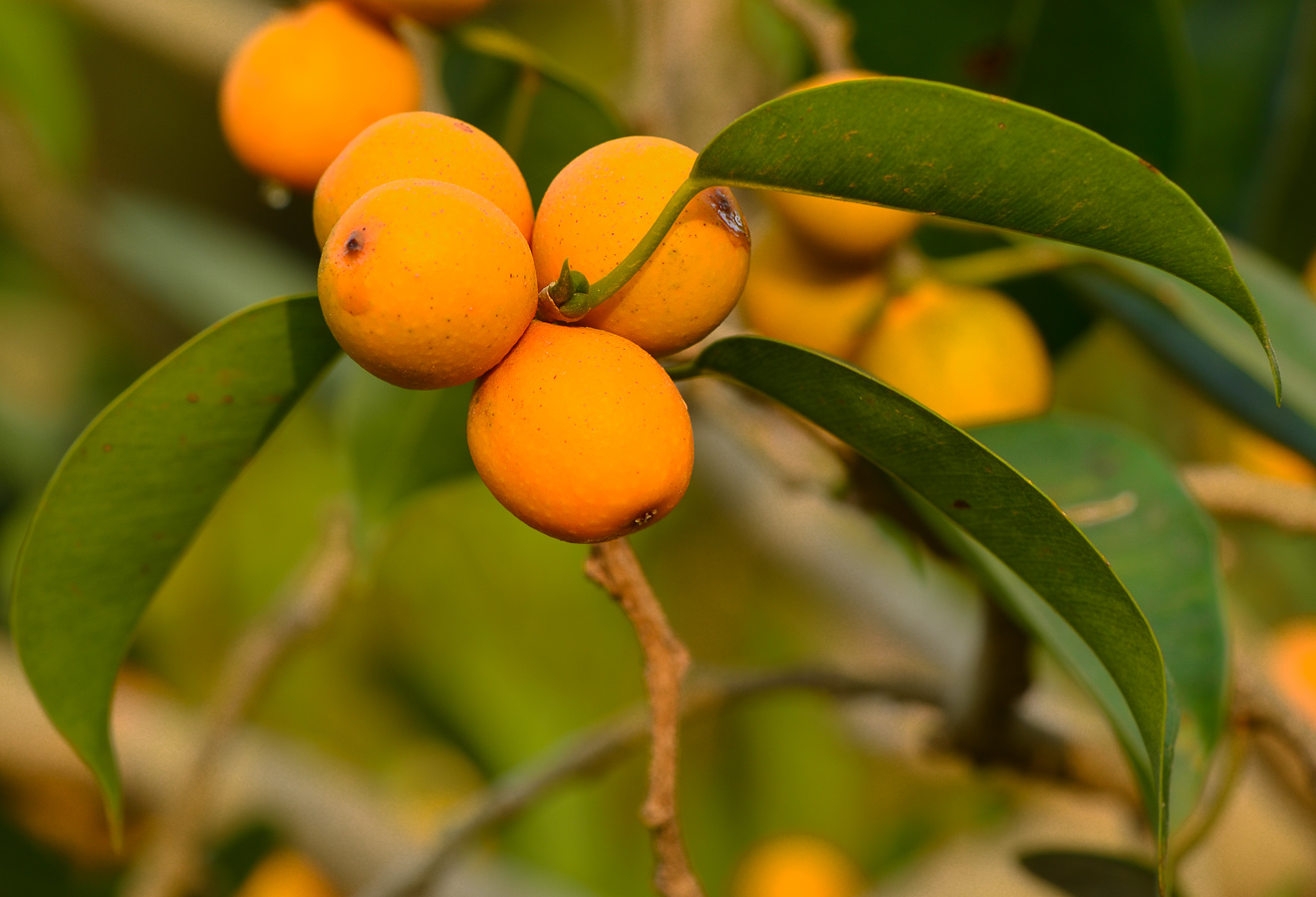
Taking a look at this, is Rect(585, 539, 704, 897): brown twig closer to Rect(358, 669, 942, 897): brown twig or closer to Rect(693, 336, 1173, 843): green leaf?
Rect(693, 336, 1173, 843): green leaf

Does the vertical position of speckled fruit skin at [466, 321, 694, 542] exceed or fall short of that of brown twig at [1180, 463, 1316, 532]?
it exceeds it

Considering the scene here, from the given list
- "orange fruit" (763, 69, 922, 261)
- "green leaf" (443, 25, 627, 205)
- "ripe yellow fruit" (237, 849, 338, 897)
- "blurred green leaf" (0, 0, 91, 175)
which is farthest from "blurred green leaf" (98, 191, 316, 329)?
"orange fruit" (763, 69, 922, 261)

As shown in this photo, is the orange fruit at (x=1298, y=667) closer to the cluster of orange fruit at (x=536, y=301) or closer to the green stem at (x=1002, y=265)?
the green stem at (x=1002, y=265)

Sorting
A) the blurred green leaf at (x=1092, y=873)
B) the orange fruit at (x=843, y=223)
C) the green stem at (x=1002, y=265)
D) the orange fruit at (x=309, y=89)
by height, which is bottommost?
the blurred green leaf at (x=1092, y=873)

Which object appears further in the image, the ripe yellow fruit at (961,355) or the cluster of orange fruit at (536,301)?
the ripe yellow fruit at (961,355)

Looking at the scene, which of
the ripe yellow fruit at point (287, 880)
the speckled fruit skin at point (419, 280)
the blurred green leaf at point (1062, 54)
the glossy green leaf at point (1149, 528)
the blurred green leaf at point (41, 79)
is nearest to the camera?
the speckled fruit skin at point (419, 280)

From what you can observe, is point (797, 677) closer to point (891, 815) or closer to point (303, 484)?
point (891, 815)

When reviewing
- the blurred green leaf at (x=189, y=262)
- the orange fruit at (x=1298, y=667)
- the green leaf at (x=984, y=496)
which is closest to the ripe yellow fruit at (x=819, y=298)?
the green leaf at (x=984, y=496)
